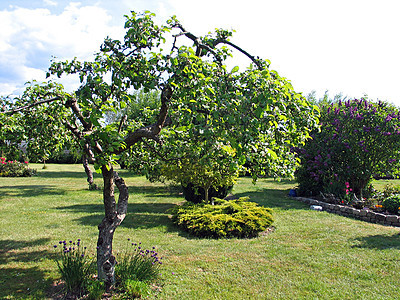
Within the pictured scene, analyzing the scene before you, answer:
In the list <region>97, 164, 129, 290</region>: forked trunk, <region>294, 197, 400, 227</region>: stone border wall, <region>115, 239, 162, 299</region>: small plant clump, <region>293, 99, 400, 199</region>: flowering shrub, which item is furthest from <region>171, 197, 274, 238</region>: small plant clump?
<region>293, 99, 400, 199</region>: flowering shrub

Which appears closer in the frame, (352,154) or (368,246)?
(368,246)

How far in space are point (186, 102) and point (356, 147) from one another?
31.7ft

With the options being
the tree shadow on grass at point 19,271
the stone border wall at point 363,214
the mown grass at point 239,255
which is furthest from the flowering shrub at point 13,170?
the stone border wall at point 363,214

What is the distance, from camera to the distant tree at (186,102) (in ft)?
10.5

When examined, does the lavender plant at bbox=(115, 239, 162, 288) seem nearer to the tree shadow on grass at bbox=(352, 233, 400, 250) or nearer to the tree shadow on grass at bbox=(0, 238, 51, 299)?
the tree shadow on grass at bbox=(0, 238, 51, 299)

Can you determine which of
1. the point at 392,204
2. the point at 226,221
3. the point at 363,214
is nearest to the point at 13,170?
the point at 226,221

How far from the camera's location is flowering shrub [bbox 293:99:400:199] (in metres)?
10.7

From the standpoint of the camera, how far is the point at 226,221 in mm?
7262

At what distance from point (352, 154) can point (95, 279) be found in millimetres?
9791

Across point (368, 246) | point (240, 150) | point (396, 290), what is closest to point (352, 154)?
point (368, 246)

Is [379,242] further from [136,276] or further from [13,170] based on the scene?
[13,170]

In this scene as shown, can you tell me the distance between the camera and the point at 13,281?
4715mm

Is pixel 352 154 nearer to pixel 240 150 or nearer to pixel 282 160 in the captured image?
pixel 282 160

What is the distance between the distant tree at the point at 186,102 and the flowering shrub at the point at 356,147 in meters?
7.34
